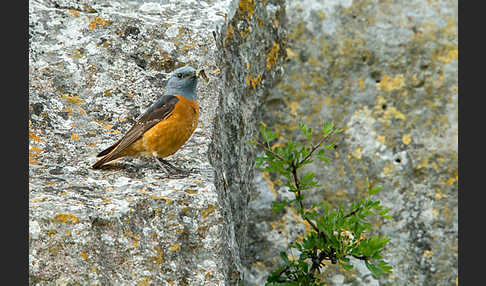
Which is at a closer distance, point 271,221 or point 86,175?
point 86,175

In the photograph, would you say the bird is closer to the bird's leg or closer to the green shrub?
the bird's leg

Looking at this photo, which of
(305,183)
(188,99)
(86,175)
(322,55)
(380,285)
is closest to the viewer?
(86,175)

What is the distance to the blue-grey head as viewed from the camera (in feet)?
11.1

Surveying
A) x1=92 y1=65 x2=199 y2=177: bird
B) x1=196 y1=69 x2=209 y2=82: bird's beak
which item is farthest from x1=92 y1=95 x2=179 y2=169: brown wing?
x1=196 y1=69 x2=209 y2=82: bird's beak

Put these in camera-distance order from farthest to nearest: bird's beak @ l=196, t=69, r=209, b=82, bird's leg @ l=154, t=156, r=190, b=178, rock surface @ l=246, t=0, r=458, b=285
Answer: rock surface @ l=246, t=0, r=458, b=285
bird's beak @ l=196, t=69, r=209, b=82
bird's leg @ l=154, t=156, r=190, b=178

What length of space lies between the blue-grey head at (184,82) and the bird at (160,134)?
64 mm

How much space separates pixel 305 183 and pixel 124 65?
143cm

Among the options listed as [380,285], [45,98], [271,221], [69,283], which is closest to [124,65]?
[45,98]

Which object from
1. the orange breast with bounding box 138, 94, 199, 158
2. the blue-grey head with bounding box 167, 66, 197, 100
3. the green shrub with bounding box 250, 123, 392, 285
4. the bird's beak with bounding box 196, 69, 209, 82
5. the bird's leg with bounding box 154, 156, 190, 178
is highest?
the bird's beak with bounding box 196, 69, 209, 82

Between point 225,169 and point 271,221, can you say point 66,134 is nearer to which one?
point 225,169

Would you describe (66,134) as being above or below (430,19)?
below

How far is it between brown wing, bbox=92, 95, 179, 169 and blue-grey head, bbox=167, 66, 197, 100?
0.09m

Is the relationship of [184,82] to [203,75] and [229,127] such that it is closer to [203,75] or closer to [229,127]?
[203,75]

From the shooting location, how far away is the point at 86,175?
10.1ft
